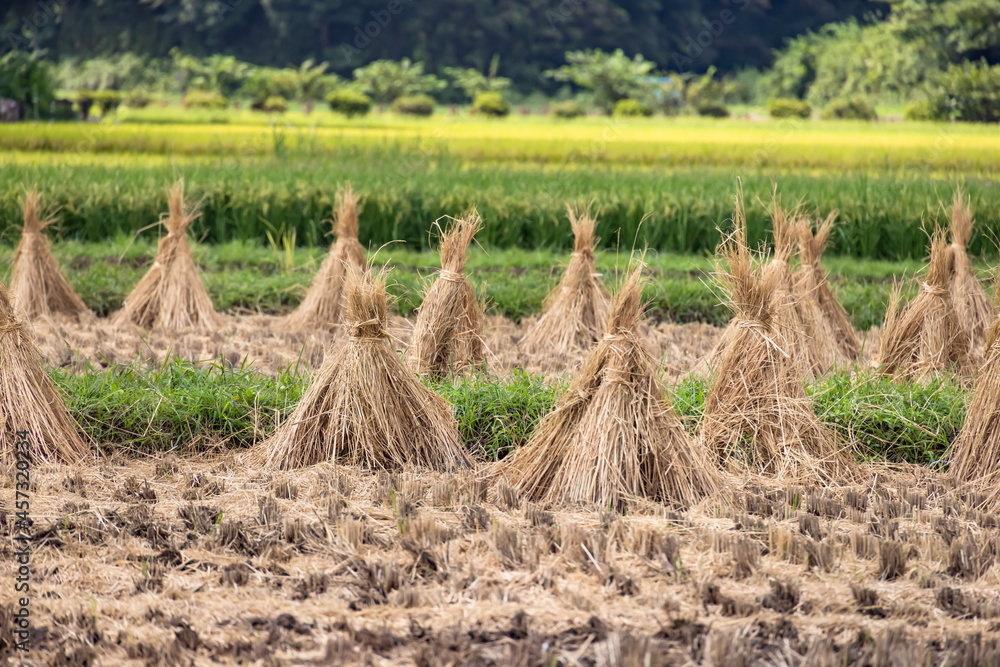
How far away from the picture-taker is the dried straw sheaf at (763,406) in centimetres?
327

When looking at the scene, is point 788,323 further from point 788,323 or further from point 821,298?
point 821,298

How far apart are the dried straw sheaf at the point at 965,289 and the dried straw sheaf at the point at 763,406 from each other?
1.68m

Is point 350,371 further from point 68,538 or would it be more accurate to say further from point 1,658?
point 1,658

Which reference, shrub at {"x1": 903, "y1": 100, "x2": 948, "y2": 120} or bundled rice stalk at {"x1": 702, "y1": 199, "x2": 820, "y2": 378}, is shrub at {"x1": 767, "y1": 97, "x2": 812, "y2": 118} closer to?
shrub at {"x1": 903, "y1": 100, "x2": 948, "y2": 120}

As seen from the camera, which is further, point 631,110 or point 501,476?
point 631,110

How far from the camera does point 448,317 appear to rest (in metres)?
4.05

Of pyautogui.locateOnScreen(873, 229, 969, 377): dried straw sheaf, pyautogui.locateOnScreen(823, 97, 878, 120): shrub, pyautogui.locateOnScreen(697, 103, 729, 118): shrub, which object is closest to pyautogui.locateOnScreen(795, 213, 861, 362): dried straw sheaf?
pyautogui.locateOnScreen(873, 229, 969, 377): dried straw sheaf

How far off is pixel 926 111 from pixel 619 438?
13876 mm

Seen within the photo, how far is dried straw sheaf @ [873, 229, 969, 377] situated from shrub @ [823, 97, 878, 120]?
14262 mm

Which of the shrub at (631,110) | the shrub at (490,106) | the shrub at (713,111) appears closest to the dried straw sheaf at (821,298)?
the shrub at (631,110)

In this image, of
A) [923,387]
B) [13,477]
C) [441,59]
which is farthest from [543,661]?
[441,59]

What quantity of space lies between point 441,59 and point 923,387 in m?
25.2

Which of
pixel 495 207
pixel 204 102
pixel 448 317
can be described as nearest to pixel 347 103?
pixel 204 102

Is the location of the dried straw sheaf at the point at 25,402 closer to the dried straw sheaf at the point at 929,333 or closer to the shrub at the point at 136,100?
the dried straw sheaf at the point at 929,333
